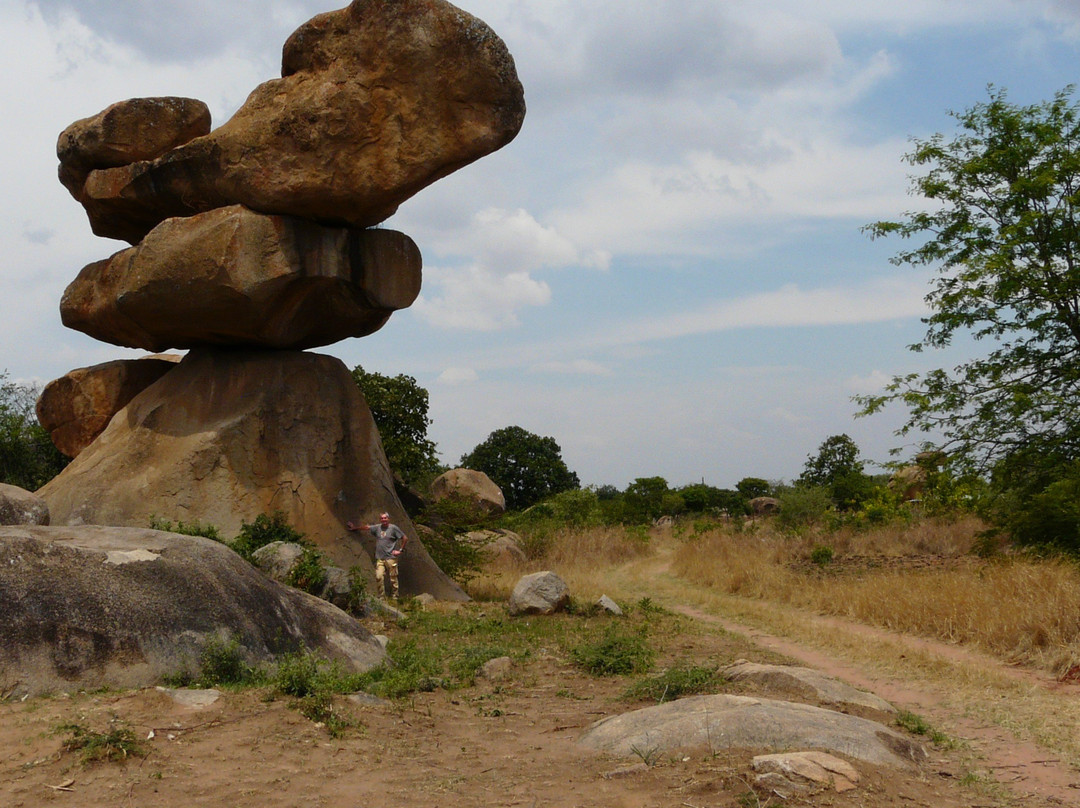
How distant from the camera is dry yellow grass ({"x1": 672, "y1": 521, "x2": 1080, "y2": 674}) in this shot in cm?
898

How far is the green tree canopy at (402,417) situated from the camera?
19.4 metres

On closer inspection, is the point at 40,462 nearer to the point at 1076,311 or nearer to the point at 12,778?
the point at 12,778

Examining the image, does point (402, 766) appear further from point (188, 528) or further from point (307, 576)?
point (188, 528)

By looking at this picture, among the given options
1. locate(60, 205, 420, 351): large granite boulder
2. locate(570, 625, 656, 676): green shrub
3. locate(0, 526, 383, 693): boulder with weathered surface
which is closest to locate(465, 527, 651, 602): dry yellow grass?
locate(60, 205, 420, 351): large granite boulder

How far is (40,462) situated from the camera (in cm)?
2056

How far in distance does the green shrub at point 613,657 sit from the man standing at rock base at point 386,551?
441cm

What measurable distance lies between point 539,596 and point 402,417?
882 cm

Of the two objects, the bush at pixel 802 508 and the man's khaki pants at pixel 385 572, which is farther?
the bush at pixel 802 508

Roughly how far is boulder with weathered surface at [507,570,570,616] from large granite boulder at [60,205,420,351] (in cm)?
433

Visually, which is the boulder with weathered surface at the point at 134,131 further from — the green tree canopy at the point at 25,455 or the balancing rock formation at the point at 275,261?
the green tree canopy at the point at 25,455

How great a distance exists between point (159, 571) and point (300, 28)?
26.6ft

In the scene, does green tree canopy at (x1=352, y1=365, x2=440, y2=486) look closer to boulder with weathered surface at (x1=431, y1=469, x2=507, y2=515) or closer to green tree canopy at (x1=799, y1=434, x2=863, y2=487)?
boulder with weathered surface at (x1=431, y1=469, x2=507, y2=515)

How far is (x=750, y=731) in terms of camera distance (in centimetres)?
542

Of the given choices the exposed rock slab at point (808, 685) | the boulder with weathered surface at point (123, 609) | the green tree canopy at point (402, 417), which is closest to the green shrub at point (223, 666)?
the boulder with weathered surface at point (123, 609)
